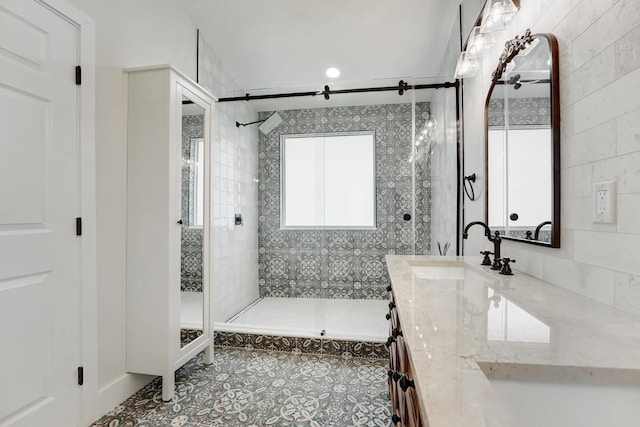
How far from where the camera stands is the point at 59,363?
4.72 feet

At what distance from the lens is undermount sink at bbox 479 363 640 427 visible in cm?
52

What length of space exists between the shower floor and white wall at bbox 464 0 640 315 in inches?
63.6

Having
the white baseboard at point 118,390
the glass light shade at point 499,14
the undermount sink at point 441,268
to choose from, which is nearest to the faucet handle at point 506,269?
the undermount sink at point 441,268

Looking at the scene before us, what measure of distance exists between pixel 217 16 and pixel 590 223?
2.81 meters

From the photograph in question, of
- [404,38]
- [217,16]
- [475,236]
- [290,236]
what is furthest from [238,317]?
[404,38]

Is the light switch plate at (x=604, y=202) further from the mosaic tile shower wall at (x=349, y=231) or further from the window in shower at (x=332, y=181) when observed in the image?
the window in shower at (x=332, y=181)

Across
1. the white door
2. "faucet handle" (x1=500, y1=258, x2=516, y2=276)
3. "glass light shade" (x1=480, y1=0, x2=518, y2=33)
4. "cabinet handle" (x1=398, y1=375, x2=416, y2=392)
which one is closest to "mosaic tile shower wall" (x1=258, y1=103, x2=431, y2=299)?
"glass light shade" (x1=480, y1=0, x2=518, y2=33)

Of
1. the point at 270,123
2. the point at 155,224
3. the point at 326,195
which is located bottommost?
the point at 155,224

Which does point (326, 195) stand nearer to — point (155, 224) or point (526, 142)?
point (155, 224)

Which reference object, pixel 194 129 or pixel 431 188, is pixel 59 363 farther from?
pixel 431 188

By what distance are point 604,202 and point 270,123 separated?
10.4 feet

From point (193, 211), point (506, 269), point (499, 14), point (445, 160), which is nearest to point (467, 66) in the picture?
point (499, 14)

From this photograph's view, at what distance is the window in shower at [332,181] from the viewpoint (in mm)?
3359

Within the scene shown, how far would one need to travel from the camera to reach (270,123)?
138 inches
